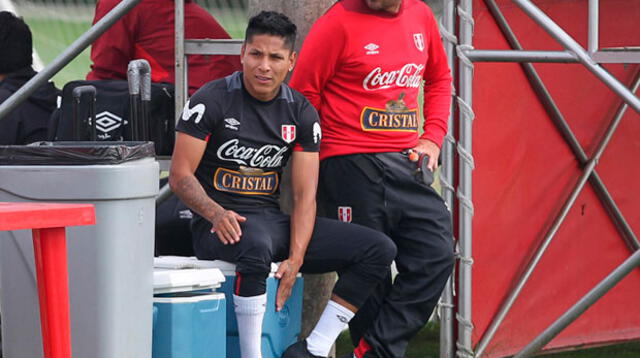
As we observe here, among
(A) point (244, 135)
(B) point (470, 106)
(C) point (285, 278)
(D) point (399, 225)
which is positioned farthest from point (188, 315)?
(B) point (470, 106)

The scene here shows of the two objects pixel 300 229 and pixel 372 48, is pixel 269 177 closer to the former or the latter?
pixel 300 229

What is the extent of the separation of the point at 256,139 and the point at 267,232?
0.34 metres

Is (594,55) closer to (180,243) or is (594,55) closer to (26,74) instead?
(180,243)

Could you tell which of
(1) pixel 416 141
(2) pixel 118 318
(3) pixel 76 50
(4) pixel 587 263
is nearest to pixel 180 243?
(3) pixel 76 50

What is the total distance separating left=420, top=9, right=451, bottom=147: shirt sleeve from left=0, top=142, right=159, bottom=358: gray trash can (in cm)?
154

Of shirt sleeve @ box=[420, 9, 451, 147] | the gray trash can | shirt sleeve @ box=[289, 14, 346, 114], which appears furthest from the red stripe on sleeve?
shirt sleeve @ box=[420, 9, 451, 147]

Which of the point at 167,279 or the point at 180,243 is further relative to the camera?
the point at 180,243

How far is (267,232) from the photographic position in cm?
431

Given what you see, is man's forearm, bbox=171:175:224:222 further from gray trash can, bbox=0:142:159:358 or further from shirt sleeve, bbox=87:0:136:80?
shirt sleeve, bbox=87:0:136:80

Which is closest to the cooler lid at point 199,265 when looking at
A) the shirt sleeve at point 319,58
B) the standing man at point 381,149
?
the standing man at point 381,149

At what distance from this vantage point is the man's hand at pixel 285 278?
4.33 meters

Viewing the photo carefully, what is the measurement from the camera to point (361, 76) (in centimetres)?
455

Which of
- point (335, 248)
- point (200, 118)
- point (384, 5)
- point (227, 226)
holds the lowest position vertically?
point (335, 248)

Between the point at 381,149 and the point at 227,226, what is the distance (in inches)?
29.5
